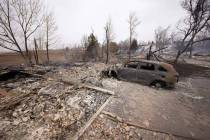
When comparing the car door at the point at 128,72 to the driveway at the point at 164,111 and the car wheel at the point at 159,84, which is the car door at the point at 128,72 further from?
the driveway at the point at 164,111

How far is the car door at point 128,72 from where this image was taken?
8156 mm

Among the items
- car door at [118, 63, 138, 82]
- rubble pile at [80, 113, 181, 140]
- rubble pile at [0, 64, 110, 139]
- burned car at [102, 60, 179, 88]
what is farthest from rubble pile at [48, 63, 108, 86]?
rubble pile at [80, 113, 181, 140]

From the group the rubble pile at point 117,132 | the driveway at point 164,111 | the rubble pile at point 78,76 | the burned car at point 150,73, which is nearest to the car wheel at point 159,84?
the burned car at point 150,73

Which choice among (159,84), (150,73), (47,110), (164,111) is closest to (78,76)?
(47,110)

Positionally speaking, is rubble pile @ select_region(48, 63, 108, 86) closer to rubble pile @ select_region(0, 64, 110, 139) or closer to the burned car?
rubble pile @ select_region(0, 64, 110, 139)

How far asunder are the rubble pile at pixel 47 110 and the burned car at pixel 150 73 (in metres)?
3.10

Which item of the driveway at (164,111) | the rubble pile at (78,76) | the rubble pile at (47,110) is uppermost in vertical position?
the rubble pile at (78,76)

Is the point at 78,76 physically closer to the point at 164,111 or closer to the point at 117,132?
the point at 117,132

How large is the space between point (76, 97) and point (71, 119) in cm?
143

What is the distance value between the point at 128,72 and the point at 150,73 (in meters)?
1.43

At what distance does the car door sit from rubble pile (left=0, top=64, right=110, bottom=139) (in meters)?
3.04

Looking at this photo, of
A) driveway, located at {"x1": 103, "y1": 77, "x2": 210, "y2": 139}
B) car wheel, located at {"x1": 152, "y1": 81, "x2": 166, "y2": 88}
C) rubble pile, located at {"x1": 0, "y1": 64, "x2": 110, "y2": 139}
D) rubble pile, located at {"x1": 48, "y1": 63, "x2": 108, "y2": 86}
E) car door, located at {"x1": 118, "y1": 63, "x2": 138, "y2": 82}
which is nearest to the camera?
rubble pile, located at {"x1": 0, "y1": 64, "x2": 110, "y2": 139}

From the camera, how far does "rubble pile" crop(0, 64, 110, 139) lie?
3311 mm

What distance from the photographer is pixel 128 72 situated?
8.31m
